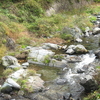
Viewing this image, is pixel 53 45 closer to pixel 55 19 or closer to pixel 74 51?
pixel 74 51

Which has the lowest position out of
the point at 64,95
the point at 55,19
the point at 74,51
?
the point at 64,95

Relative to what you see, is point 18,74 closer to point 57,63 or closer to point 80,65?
point 57,63

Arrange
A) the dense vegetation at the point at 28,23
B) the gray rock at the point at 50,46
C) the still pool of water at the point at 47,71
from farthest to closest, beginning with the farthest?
the dense vegetation at the point at 28,23, the gray rock at the point at 50,46, the still pool of water at the point at 47,71

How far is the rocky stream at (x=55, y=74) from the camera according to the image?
8.92 metres

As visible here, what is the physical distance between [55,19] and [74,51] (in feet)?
21.7

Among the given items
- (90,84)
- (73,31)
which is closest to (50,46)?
(73,31)

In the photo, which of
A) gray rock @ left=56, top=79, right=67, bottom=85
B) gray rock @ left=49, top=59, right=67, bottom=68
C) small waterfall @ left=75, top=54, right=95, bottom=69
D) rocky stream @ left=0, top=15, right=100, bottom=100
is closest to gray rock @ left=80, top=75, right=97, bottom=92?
rocky stream @ left=0, top=15, right=100, bottom=100

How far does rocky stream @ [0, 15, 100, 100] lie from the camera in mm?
8922

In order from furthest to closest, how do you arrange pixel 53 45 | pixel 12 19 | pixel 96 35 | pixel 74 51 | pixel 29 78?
pixel 96 35 < pixel 12 19 < pixel 53 45 < pixel 74 51 < pixel 29 78

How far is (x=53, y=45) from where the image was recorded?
16000 millimetres

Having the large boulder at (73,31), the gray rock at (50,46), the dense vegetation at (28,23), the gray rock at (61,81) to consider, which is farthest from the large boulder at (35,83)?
the large boulder at (73,31)

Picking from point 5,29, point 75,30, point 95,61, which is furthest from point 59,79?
point 75,30

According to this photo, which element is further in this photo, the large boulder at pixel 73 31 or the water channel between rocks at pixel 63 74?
the large boulder at pixel 73 31

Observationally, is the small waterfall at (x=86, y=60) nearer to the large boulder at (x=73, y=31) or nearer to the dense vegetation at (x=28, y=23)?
the dense vegetation at (x=28, y=23)
